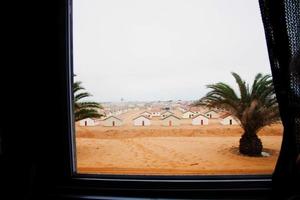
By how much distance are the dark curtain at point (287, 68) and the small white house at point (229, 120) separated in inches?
80.0

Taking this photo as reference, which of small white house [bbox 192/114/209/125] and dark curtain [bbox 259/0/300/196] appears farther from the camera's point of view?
small white house [bbox 192/114/209/125]

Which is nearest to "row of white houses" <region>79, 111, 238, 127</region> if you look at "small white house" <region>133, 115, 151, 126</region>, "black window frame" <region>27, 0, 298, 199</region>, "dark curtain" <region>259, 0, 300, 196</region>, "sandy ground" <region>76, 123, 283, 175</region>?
"small white house" <region>133, 115, 151, 126</region>

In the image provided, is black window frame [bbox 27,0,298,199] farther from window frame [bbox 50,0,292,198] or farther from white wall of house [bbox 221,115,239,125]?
white wall of house [bbox 221,115,239,125]

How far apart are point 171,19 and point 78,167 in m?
1.20

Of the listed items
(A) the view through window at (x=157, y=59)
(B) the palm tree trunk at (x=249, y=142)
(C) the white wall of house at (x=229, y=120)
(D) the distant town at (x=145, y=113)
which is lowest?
(B) the palm tree trunk at (x=249, y=142)

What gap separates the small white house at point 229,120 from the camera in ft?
10.7

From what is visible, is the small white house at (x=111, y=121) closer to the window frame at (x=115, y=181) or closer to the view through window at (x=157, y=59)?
the view through window at (x=157, y=59)

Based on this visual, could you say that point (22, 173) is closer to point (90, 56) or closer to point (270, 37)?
point (90, 56)

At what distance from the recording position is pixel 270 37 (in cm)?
105

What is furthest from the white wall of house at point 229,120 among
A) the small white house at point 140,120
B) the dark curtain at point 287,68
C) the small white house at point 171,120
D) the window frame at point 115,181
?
the dark curtain at point 287,68

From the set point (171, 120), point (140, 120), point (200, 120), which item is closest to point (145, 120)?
point (140, 120)

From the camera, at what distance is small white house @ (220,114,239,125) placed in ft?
10.7

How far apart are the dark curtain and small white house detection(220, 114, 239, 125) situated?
203 cm

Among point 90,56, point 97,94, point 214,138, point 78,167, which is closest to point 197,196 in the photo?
point 78,167
